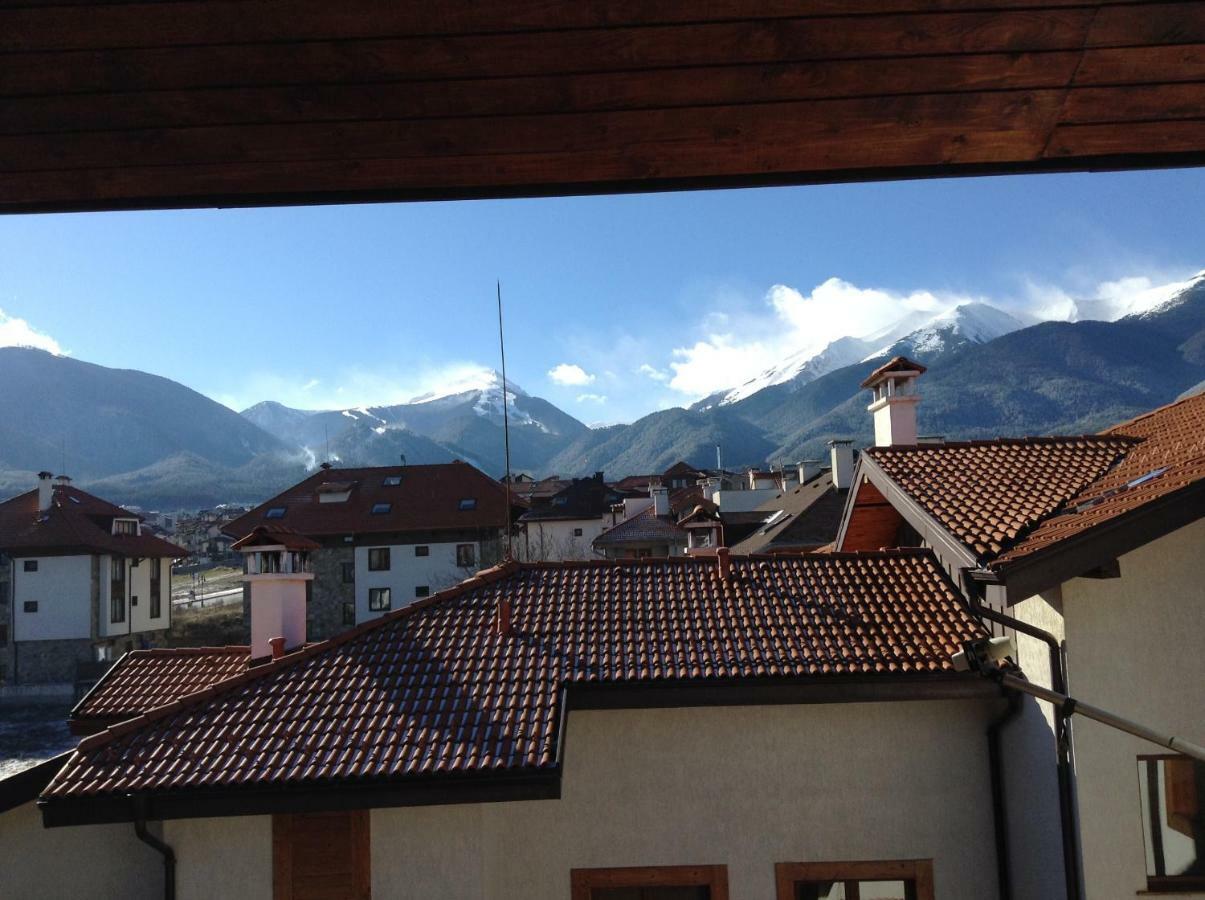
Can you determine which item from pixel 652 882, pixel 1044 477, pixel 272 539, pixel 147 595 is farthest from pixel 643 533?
pixel 652 882

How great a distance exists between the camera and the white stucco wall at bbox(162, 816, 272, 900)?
21.5ft

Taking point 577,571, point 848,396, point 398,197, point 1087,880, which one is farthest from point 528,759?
point 848,396

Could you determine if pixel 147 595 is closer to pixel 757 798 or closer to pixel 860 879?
pixel 757 798

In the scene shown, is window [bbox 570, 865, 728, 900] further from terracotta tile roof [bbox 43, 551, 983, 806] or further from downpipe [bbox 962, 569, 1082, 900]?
downpipe [bbox 962, 569, 1082, 900]

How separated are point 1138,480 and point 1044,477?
1318 mm

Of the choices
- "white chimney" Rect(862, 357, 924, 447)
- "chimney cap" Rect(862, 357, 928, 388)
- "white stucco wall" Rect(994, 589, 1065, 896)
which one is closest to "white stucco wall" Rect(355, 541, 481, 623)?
"white chimney" Rect(862, 357, 924, 447)

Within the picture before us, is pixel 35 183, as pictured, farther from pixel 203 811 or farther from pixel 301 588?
pixel 301 588

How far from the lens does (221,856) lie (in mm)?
6598

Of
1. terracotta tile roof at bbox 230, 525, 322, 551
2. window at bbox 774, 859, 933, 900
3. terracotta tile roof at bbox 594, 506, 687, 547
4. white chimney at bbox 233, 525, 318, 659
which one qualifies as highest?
terracotta tile roof at bbox 594, 506, 687, 547

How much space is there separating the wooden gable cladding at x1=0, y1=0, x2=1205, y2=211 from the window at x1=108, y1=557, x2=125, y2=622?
146ft

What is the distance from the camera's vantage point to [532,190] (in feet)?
7.16

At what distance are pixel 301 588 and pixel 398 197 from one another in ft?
28.5

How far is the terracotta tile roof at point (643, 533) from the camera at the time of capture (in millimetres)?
37781

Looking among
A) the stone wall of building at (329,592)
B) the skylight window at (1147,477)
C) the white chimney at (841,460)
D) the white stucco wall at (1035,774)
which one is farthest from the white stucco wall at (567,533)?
the skylight window at (1147,477)
